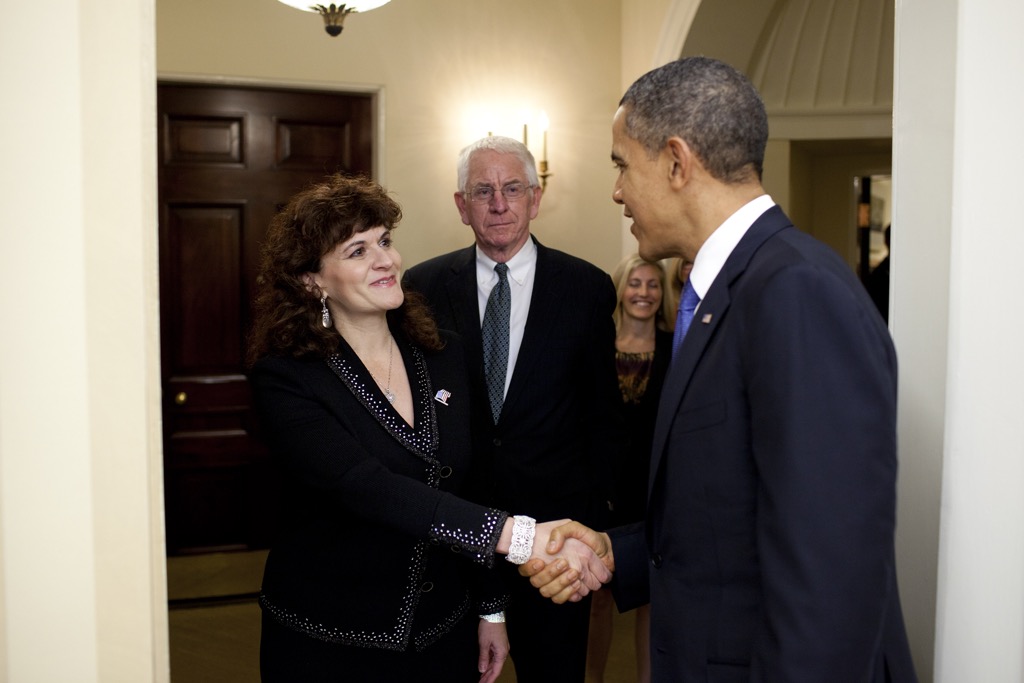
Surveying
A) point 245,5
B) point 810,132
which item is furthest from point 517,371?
point 810,132

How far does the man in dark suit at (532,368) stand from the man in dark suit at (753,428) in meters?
1.16

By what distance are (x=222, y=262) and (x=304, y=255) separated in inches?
113

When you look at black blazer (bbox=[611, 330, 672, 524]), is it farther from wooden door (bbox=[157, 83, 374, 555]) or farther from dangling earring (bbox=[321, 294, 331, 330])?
wooden door (bbox=[157, 83, 374, 555])

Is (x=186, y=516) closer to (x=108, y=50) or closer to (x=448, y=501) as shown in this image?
(x=448, y=501)

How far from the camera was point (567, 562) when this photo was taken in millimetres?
2096

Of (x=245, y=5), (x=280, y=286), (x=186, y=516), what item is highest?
(x=245, y=5)

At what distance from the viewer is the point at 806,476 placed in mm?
1227

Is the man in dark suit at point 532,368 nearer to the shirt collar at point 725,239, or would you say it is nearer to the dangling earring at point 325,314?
the dangling earring at point 325,314

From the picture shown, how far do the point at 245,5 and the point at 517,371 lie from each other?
264 cm

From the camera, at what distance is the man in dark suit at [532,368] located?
2.71 m

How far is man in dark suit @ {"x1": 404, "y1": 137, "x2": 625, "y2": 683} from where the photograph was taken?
2.71 meters

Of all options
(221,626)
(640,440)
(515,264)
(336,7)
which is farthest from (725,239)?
(221,626)

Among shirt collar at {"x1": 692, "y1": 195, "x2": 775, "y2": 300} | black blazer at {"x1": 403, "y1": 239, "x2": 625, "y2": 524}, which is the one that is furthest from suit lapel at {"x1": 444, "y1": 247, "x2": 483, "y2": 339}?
shirt collar at {"x1": 692, "y1": 195, "x2": 775, "y2": 300}

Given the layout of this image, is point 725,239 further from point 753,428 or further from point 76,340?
point 76,340
